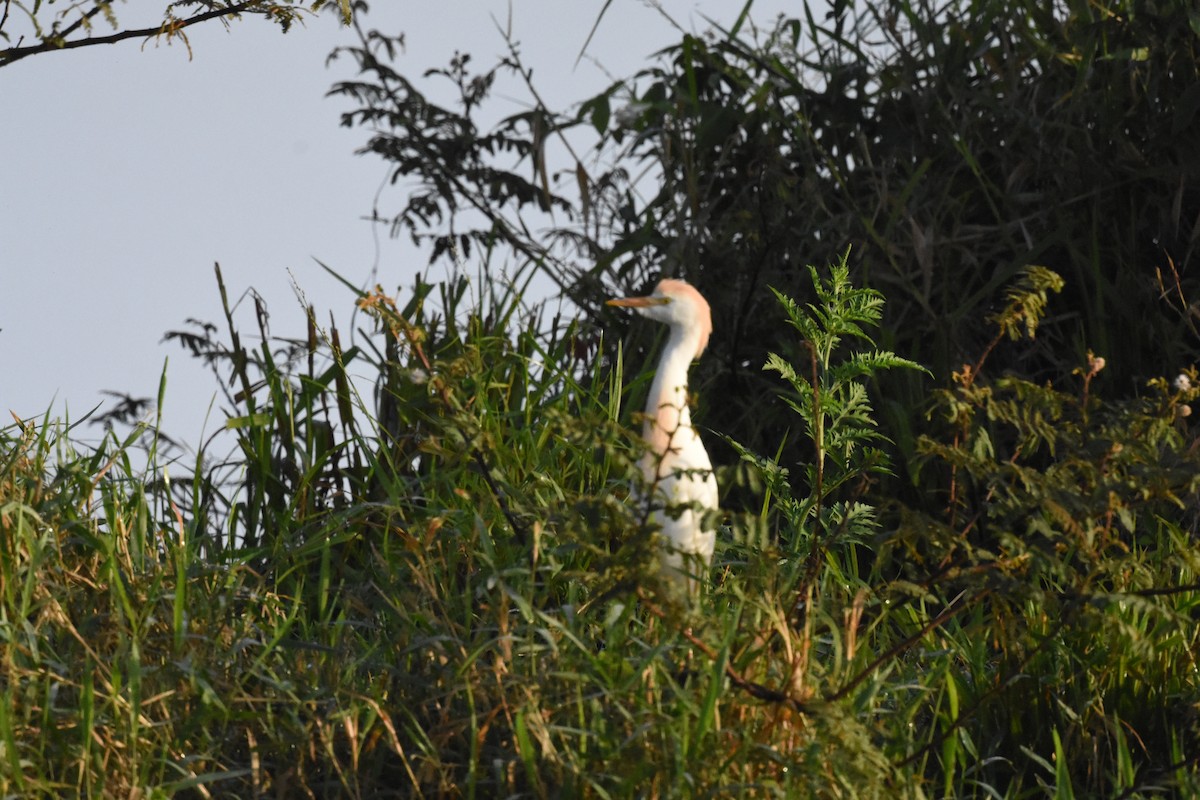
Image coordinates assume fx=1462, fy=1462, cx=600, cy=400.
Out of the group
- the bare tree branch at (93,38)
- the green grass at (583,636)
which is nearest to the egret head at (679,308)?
the green grass at (583,636)

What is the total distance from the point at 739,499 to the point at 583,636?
1580mm

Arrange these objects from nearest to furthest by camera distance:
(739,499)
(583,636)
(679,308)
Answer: (583,636) → (679,308) → (739,499)

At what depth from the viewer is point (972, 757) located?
2.98 m

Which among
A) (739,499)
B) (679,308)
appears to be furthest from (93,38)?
(739,499)

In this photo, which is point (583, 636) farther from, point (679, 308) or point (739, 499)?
point (739, 499)

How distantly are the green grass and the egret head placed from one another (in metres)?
0.30

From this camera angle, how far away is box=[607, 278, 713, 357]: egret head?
3162mm

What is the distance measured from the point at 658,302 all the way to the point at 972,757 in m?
1.15

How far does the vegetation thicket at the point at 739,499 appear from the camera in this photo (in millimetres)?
2445

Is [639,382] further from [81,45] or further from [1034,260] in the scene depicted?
[81,45]

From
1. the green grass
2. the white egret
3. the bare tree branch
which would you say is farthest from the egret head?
the bare tree branch

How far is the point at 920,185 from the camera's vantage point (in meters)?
4.61

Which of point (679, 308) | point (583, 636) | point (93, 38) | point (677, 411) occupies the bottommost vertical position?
point (583, 636)

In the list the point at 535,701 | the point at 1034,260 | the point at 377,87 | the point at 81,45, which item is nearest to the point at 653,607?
the point at 535,701
